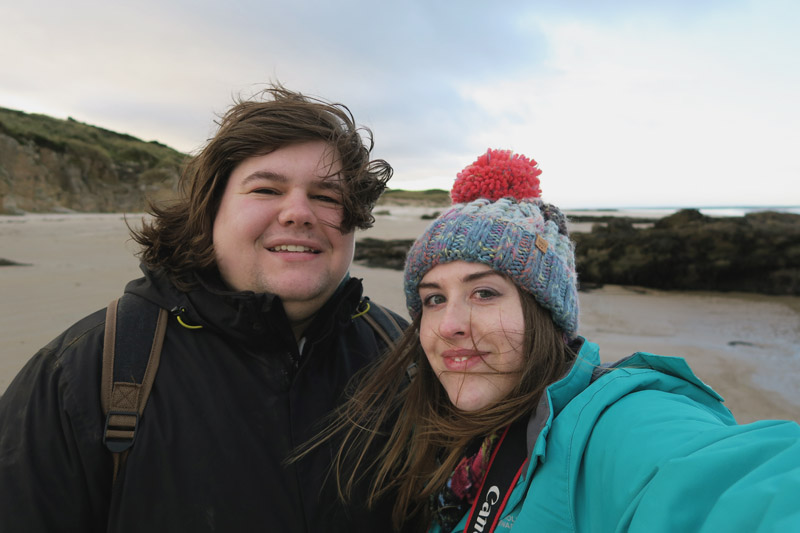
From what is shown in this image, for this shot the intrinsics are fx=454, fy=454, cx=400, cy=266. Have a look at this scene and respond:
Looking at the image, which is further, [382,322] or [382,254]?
[382,254]

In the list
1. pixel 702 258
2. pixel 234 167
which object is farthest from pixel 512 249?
pixel 702 258

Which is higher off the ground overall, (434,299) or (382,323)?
(434,299)

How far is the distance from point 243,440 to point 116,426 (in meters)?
0.43

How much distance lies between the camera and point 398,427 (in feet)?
6.93

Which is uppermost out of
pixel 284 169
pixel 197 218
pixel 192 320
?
pixel 284 169

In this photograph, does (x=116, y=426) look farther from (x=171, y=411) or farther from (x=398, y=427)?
(x=398, y=427)

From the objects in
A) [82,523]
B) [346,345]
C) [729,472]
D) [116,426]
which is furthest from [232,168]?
[729,472]

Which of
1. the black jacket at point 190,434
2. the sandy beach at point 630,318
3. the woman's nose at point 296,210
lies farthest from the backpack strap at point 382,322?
the sandy beach at point 630,318

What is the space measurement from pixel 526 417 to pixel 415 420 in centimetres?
56

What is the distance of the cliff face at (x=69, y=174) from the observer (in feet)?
69.8

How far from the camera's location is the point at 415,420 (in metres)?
2.05

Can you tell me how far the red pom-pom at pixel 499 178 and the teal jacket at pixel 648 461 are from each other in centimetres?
79

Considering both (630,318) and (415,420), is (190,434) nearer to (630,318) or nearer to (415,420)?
(415,420)

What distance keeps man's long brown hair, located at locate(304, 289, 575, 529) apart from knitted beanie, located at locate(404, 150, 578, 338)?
3.6 inches
